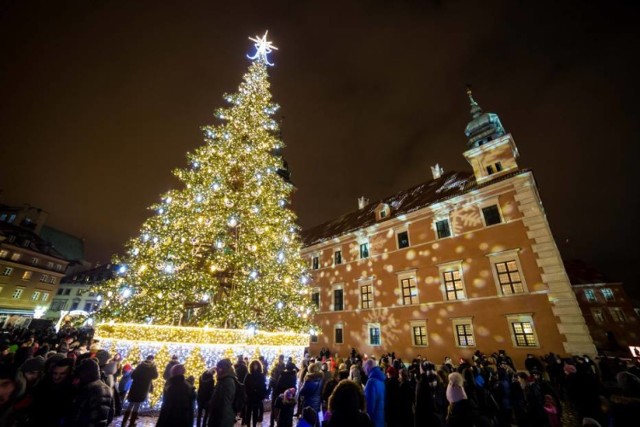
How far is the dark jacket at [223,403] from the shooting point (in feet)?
14.8

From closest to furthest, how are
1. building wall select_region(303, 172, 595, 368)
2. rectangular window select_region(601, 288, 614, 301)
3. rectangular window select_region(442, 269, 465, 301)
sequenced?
building wall select_region(303, 172, 595, 368)
rectangular window select_region(442, 269, 465, 301)
rectangular window select_region(601, 288, 614, 301)

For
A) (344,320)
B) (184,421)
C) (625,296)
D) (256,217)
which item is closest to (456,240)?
(344,320)

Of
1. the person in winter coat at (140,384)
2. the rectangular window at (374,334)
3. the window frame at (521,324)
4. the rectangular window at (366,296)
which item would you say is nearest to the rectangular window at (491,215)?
the window frame at (521,324)

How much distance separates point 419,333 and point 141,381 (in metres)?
16.1

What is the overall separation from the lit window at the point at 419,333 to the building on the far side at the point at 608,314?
35169mm

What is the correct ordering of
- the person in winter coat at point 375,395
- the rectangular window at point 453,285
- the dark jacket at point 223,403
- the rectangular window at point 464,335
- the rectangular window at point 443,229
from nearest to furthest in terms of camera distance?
the dark jacket at point 223,403, the person in winter coat at point 375,395, the rectangular window at point 464,335, the rectangular window at point 453,285, the rectangular window at point 443,229

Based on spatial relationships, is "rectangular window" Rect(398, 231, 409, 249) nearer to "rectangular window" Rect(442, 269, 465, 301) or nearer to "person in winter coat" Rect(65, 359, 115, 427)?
"rectangular window" Rect(442, 269, 465, 301)

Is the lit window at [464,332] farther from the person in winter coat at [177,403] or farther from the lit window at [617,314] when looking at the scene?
the lit window at [617,314]

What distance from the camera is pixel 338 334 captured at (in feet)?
73.2

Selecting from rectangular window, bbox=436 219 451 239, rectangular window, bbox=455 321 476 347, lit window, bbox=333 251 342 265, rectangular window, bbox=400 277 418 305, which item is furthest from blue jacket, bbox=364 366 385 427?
lit window, bbox=333 251 342 265

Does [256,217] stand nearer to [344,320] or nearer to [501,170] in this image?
[344,320]

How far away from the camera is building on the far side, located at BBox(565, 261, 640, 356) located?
1378 inches

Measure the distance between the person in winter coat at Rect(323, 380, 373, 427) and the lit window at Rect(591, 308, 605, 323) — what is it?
177 feet

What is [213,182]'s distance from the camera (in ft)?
33.7
